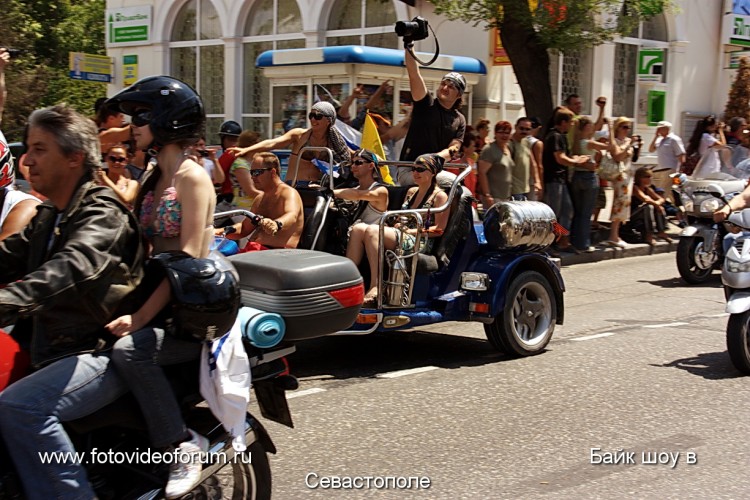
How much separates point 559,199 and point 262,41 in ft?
37.3

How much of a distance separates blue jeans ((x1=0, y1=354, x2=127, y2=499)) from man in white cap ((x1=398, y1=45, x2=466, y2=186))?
17.1 ft

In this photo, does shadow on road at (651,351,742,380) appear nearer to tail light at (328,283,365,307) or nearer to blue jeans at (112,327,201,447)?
tail light at (328,283,365,307)

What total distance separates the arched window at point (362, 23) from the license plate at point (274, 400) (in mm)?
15618

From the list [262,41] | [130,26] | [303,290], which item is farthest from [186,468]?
[130,26]

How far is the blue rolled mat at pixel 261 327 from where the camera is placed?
3.58m

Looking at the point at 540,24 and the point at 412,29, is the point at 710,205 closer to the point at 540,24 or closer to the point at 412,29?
the point at 540,24

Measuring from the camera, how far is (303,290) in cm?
387

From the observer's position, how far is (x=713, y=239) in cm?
1104

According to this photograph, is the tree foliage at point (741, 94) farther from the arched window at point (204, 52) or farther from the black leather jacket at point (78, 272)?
the black leather jacket at point (78, 272)

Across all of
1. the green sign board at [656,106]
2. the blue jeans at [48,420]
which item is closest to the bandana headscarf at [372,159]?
the blue jeans at [48,420]

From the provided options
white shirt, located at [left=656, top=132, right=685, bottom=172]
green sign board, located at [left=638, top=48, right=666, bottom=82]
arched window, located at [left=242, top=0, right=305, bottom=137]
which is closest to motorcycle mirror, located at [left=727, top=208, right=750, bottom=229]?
white shirt, located at [left=656, top=132, right=685, bottom=172]

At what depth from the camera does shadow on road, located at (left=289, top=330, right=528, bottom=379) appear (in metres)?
6.80

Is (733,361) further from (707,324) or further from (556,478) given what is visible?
(556,478)

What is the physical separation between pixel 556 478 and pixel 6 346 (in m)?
2.71
